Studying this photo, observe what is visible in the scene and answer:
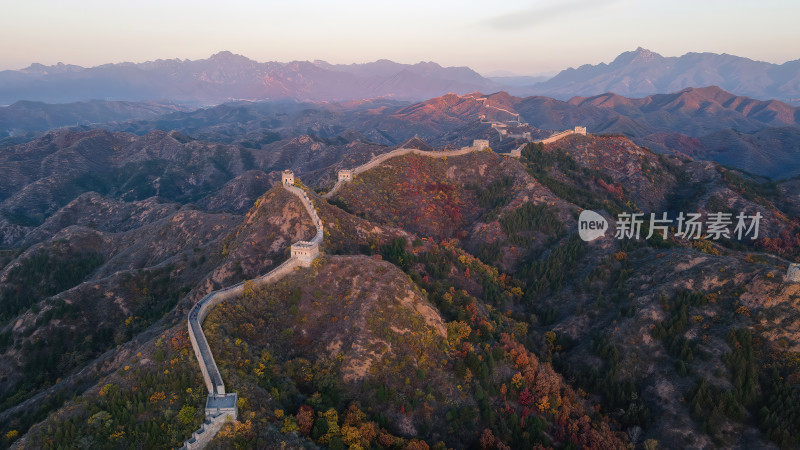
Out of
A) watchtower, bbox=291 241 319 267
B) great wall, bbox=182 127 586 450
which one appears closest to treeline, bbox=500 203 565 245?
great wall, bbox=182 127 586 450

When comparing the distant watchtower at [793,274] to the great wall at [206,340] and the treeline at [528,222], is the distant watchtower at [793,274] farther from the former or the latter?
the great wall at [206,340]

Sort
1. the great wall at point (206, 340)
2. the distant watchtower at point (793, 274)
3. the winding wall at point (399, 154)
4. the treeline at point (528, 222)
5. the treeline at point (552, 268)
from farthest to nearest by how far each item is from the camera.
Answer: the winding wall at point (399, 154) < the treeline at point (528, 222) < the treeline at point (552, 268) < the distant watchtower at point (793, 274) < the great wall at point (206, 340)

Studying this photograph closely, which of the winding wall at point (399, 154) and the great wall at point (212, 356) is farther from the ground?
the winding wall at point (399, 154)

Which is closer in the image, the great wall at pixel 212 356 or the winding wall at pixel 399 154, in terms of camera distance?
the great wall at pixel 212 356

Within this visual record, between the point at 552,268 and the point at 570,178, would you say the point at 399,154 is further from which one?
the point at 552,268

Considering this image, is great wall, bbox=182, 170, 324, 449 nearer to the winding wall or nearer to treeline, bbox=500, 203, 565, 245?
the winding wall

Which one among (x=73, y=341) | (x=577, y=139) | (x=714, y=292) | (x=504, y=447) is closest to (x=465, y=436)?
(x=504, y=447)

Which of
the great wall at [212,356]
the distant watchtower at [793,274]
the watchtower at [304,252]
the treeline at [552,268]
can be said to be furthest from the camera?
the treeline at [552,268]

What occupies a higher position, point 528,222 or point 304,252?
point 304,252

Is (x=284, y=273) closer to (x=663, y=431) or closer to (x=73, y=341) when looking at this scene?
(x=73, y=341)

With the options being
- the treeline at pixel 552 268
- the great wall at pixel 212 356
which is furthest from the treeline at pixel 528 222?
the great wall at pixel 212 356

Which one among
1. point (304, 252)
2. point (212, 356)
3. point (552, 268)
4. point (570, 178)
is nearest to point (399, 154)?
point (570, 178)
